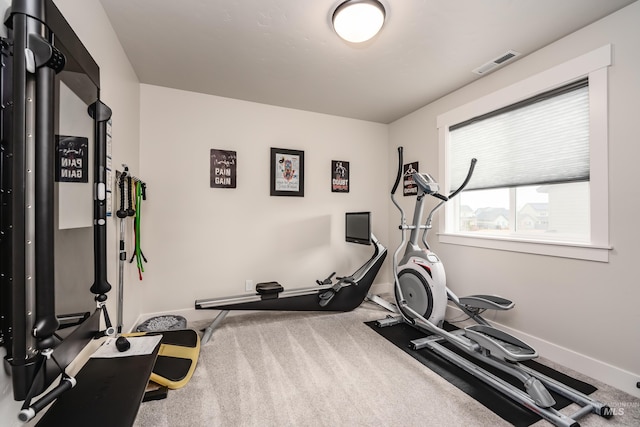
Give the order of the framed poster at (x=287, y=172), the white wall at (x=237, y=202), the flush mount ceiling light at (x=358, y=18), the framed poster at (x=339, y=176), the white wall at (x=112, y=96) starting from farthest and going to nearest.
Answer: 1. the framed poster at (x=339, y=176)
2. the framed poster at (x=287, y=172)
3. the white wall at (x=237, y=202)
4. the flush mount ceiling light at (x=358, y=18)
5. the white wall at (x=112, y=96)

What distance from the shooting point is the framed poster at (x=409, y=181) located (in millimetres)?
3566

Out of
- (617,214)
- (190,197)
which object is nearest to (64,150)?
(190,197)

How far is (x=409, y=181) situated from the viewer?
144 inches

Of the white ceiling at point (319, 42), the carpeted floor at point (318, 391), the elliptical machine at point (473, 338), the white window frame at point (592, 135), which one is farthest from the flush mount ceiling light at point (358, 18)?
the carpeted floor at point (318, 391)

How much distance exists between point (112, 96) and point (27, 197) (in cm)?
150

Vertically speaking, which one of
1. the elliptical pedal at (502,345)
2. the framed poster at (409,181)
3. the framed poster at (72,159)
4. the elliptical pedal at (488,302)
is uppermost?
the framed poster at (409,181)

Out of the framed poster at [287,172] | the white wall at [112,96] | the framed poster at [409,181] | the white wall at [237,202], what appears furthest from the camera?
the framed poster at [409,181]

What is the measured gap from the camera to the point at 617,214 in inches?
73.6

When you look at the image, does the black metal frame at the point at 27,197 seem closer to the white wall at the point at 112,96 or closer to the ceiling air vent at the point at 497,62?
the white wall at the point at 112,96

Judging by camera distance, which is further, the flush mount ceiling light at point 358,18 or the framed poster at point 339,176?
the framed poster at point 339,176

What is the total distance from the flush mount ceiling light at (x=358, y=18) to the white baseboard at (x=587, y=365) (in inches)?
107

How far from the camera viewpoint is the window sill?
1954 mm

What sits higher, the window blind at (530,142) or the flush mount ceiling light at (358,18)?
the flush mount ceiling light at (358,18)

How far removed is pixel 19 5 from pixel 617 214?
3.14 metres
